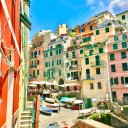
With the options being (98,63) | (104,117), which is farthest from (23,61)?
(98,63)

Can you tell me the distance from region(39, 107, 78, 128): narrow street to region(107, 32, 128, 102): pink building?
1045 centimetres

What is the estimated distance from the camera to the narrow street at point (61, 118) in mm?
29544

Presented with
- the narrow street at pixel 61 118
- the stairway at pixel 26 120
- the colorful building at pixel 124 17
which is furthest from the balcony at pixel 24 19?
the colorful building at pixel 124 17

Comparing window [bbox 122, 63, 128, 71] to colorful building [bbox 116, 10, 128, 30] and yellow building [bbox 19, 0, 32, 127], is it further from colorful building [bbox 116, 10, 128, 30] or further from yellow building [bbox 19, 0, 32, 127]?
yellow building [bbox 19, 0, 32, 127]

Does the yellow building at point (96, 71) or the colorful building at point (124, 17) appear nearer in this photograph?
the yellow building at point (96, 71)

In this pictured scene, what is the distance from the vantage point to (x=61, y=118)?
32875 mm

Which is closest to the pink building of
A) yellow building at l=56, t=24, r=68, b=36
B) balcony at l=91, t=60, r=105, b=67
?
balcony at l=91, t=60, r=105, b=67

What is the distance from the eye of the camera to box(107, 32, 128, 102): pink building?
42.0 m

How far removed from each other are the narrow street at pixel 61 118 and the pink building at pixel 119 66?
10.5 metres

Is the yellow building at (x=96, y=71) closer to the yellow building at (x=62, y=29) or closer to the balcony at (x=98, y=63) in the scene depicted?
the balcony at (x=98, y=63)

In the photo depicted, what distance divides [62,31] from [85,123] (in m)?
58.9

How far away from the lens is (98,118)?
101 feet

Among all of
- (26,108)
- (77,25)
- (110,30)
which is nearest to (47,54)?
(77,25)

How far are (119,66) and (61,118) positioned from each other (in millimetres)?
17244
